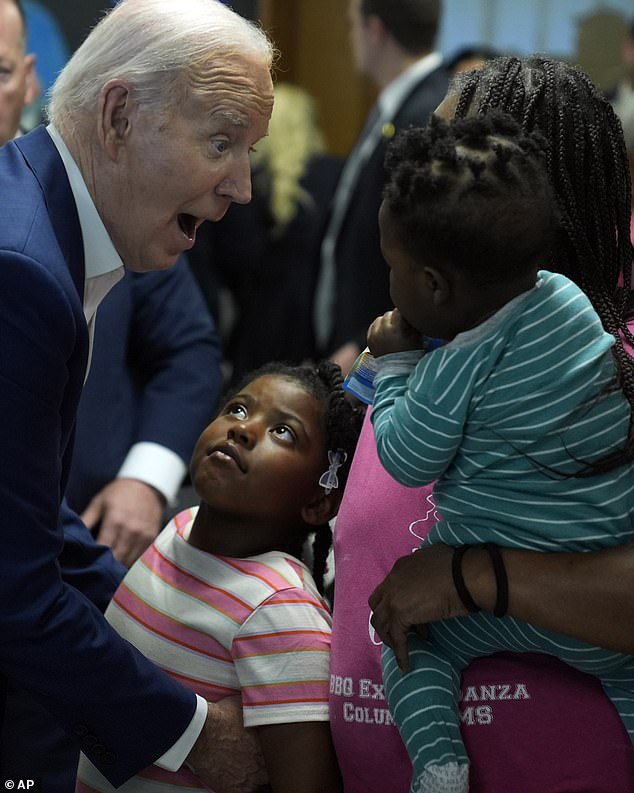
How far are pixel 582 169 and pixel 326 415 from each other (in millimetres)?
600

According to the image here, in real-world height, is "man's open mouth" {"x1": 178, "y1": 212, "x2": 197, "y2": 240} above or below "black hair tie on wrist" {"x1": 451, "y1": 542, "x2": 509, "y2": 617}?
above

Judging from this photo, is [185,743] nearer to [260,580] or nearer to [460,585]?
[260,580]

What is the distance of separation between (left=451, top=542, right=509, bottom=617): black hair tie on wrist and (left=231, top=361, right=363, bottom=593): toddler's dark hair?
1.51 feet

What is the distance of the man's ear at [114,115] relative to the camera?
1.84 metres

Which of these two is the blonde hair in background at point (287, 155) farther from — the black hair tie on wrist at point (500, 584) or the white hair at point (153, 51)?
the black hair tie on wrist at point (500, 584)

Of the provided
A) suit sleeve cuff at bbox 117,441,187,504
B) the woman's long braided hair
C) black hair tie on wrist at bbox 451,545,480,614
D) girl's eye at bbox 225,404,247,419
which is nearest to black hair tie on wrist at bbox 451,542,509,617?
black hair tie on wrist at bbox 451,545,480,614

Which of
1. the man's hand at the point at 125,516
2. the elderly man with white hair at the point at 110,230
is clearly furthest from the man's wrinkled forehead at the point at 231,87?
the man's hand at the point at 125,516

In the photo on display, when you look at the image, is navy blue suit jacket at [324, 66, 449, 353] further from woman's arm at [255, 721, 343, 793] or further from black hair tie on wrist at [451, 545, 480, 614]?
black hair tie on wrist at [451, 545, 480, 614]

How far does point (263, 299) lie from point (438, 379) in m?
4.11

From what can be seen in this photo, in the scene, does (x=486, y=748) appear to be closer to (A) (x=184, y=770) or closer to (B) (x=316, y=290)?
(A) (x=184, y=770)

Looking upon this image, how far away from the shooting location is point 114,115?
187cm

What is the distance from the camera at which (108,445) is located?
9.91 ft

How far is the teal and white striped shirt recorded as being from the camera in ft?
5.15

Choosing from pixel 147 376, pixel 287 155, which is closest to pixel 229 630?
Result: pixel 147 376
